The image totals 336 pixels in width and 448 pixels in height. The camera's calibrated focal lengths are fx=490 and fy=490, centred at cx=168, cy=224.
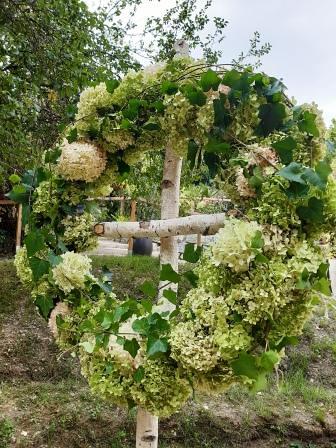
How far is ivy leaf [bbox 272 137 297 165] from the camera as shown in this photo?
132 centimetres

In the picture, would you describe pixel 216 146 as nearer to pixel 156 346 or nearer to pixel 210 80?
pixel 210 80

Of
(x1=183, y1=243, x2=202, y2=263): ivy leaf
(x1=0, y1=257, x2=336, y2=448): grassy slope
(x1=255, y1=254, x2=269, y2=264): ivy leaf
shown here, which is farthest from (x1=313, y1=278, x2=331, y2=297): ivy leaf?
(x1=0, y1=257, x2=336, y2=448): grassy slope

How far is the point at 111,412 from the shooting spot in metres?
3.32

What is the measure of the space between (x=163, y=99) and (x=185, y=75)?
11cm

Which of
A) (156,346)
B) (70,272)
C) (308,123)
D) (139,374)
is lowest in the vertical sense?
(139,374)

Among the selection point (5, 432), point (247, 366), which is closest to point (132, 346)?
point (247, 366)

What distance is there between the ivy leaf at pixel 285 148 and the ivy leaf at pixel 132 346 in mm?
641

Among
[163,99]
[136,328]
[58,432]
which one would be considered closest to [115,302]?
[136,328]

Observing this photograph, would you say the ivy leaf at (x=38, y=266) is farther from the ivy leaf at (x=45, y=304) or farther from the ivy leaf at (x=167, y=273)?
the ivy leaf at (x=167, y=273)

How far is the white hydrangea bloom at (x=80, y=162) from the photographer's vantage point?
1.72 meters

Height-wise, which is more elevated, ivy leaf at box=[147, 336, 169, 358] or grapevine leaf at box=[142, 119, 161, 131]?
grapevine leaf at box=[142, 119, 161, 131]

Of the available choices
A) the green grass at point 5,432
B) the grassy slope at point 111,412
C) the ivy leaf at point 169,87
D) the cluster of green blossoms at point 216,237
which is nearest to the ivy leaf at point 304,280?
the cluster of green blossoms at point 216,237

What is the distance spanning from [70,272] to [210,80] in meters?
0.77

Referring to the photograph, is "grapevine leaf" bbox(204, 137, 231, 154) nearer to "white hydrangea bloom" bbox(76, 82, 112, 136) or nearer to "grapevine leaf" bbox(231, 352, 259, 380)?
"white hydrangea bloom" bbox(76, 82, 112, 136)
